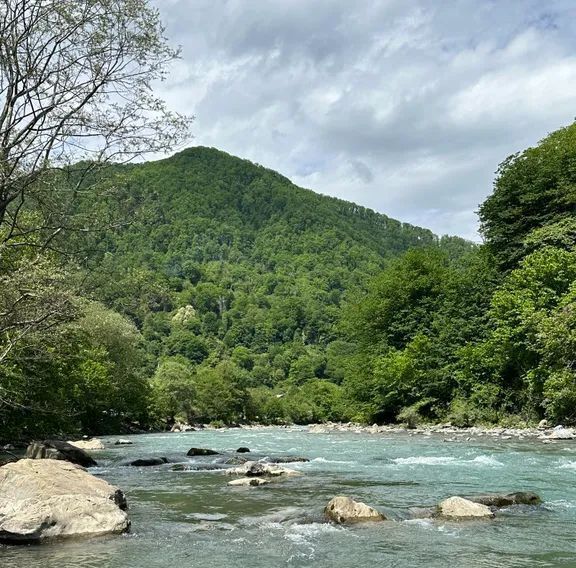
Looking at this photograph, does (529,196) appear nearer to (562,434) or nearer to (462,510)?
(562,434)

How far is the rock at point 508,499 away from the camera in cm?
1304

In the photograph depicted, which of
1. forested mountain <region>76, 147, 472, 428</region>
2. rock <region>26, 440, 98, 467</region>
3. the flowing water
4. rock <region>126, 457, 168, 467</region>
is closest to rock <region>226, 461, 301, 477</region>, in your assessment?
the flowing water

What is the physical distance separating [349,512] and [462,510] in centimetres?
227

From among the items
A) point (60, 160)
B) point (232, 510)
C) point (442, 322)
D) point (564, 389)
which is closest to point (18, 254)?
point (60, 160)

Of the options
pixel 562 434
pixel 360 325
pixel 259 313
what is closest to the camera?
pixel 562 434

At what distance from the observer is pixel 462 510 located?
38.8ft

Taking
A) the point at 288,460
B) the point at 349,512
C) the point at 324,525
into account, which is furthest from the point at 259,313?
the point at 324,525

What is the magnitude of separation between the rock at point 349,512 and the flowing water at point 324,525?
0.85ft

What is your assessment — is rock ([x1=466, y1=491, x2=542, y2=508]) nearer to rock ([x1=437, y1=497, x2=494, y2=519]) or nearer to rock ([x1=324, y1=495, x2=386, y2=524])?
rock ([x1=437, y1=497, x2=494, y2=519])

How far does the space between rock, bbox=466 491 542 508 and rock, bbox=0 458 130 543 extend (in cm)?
767

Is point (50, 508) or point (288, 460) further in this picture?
point (288, 460)

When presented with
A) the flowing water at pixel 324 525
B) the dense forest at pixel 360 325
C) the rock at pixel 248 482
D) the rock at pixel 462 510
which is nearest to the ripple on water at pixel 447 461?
the flowing water at pixel 324 525

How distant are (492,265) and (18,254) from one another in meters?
37.6

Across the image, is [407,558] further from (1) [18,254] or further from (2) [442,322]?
(2) [442,322]
